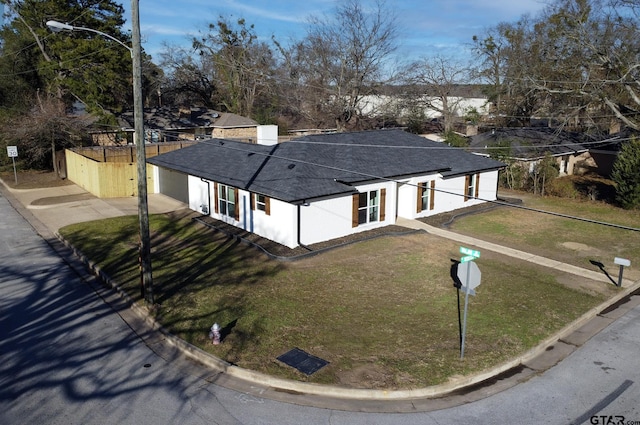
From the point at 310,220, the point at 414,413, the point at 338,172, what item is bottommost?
the point at 414,413

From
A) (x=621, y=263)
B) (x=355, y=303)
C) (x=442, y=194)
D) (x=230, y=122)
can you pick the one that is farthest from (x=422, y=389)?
(x=230, y=122)

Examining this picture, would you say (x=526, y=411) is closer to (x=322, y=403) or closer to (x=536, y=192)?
(x=322, y=403)

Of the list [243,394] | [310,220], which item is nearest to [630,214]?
[310,220]

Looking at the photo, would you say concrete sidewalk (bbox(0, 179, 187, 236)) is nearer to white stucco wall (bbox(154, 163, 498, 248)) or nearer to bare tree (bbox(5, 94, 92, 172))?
white stucco wall (bbox(154, 163, 498, 248))

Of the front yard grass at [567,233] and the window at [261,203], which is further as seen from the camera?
the window at [261,203]

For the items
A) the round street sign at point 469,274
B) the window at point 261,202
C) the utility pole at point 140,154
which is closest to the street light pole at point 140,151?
the utility pole at point 140,154

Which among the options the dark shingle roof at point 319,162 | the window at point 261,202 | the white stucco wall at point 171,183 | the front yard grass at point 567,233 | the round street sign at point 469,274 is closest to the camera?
the round street sign at point 469,274

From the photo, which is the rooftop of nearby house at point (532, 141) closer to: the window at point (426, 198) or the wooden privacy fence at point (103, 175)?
the window at point (426, 198)
